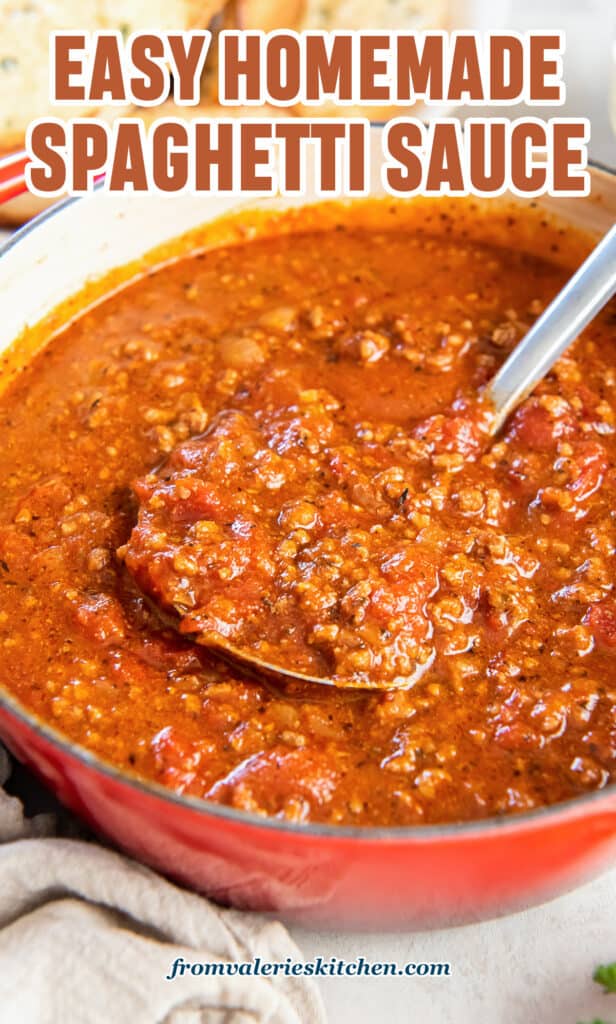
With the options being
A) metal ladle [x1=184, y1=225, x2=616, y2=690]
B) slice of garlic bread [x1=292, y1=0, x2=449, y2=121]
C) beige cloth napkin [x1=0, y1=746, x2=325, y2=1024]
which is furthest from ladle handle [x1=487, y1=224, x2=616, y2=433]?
beige cloth napkin [x1=0, y1=746, x2=325, y2=1024]

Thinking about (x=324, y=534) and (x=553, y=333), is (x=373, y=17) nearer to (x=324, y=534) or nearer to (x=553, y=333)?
(x=553, y=333)

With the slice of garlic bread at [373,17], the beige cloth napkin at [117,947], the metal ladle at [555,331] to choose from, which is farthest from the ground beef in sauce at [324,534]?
the slice of garlic bread at [373,17]

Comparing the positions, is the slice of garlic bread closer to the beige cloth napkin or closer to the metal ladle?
the metal ladle

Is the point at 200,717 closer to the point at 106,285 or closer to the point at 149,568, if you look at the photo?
the point at 149,568

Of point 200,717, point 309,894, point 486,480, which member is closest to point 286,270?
point 486,480

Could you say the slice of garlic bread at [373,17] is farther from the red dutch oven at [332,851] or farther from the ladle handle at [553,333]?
Result: the red dutch oven at [332,851]
